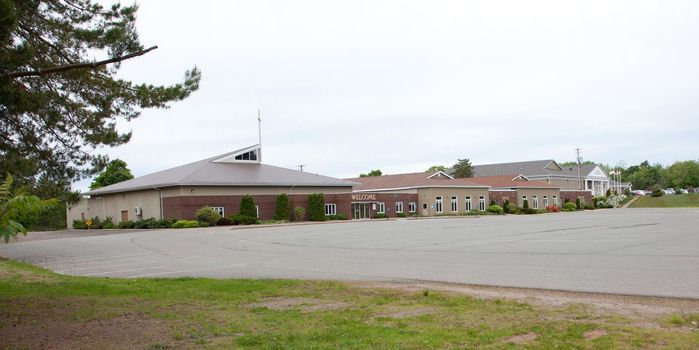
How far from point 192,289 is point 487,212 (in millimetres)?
67981

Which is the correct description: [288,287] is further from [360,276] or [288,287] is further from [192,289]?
[360,276]

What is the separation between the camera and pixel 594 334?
6266mm

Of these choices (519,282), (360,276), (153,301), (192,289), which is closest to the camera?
(153,301)

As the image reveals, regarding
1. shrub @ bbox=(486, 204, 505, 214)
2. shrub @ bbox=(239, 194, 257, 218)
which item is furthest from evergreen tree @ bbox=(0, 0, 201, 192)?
shrub @ bbox=(486, 204, 505, 214)

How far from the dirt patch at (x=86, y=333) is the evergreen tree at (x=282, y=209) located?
160ft

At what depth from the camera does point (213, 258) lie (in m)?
19.2

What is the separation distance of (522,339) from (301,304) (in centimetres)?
374

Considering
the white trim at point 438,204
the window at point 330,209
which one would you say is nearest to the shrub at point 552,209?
the white trim at point 438,204

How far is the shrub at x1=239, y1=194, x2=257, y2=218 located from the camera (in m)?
53.7

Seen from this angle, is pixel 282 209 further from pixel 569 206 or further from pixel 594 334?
pixel 594 334

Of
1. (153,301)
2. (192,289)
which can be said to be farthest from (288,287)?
(153,301)

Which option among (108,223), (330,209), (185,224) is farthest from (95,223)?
(330,209)

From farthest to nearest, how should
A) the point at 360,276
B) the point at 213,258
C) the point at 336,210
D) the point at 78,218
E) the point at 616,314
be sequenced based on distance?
the point at 78,218 < the point at 336,210 < the point at 213,258 < the point at 360,276 < the point at 616,314

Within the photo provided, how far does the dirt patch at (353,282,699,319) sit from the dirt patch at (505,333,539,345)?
1895mm
